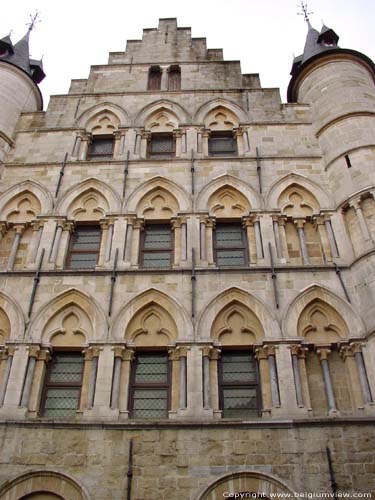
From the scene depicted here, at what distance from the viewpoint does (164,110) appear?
15.6m

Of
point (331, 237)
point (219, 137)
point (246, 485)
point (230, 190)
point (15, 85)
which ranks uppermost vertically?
point (15, 85)

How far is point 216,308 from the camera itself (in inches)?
423

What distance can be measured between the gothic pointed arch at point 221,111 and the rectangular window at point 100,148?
7.97 feet

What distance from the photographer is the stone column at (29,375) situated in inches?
382

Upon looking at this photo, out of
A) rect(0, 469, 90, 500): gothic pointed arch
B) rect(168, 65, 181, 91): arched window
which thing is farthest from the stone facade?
rect(168, 65, 181, 91): arched window

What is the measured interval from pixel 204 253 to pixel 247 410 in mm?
3480

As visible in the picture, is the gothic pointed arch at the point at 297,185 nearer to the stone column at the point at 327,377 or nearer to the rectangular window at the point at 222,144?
the rectangular window at the point at 222,144

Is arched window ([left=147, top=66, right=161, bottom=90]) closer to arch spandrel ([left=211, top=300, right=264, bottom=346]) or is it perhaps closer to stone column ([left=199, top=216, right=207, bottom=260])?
stone column ([left=199, top=216, right=207, bottom=260])

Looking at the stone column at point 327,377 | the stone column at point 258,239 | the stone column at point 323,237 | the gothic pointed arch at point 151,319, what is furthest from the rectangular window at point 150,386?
the stone column at point 323,237

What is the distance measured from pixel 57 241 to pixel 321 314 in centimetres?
585

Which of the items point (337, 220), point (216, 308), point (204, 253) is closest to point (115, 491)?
point (216, 308)

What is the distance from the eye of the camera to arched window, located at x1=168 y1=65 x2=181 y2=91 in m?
16.6

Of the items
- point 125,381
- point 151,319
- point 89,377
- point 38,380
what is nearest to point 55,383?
point 38,380

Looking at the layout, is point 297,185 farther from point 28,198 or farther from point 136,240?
point 28,198
